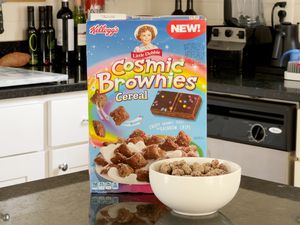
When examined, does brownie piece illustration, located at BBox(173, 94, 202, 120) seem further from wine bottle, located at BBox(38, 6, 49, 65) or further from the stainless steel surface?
wine bottle, located at BBox(38, 6, 49, 65)

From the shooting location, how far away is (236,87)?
10.1 ft

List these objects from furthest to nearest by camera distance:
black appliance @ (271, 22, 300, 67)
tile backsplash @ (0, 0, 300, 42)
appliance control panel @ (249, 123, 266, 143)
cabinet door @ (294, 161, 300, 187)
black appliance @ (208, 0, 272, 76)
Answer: tile backsplash @ (0, 0, 300, 42)
black appliance @ (208, 0, 272, 76)
black appliance @ (271, 22, 300, 67)
appliance control panel @ (249, 123, 266, 143)
cabinet door @ (294, 161, 300, 187)

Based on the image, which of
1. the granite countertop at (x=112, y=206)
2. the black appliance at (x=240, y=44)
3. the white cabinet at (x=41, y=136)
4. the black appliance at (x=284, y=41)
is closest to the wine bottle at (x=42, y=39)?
the white cabinet at (x=41, y=136)

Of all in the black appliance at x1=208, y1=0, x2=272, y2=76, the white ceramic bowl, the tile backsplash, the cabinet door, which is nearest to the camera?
the white ceramic bowl

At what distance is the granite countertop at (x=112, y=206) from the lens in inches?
49.3

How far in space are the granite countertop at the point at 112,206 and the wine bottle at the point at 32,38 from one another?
226 cm

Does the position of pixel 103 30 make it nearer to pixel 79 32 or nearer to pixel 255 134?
pixel 255 134

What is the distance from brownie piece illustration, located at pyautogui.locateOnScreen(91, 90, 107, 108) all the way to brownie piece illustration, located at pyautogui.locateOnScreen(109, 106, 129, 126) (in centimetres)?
3

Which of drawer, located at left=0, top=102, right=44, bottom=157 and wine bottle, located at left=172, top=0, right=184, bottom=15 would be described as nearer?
drawer, located at left=0, top=102, right=44, bottom=157

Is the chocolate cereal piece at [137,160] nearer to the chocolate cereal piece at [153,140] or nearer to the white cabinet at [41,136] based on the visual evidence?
the chocolate cereal piece at [153,140]

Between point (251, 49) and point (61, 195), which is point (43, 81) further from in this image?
point (61, 195)

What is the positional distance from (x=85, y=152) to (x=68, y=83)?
0.34m

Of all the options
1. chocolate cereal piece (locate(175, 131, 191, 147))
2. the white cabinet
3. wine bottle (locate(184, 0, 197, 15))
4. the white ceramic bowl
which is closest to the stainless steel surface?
the white cabinet

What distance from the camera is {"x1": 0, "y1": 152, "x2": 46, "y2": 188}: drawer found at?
3.00 m
